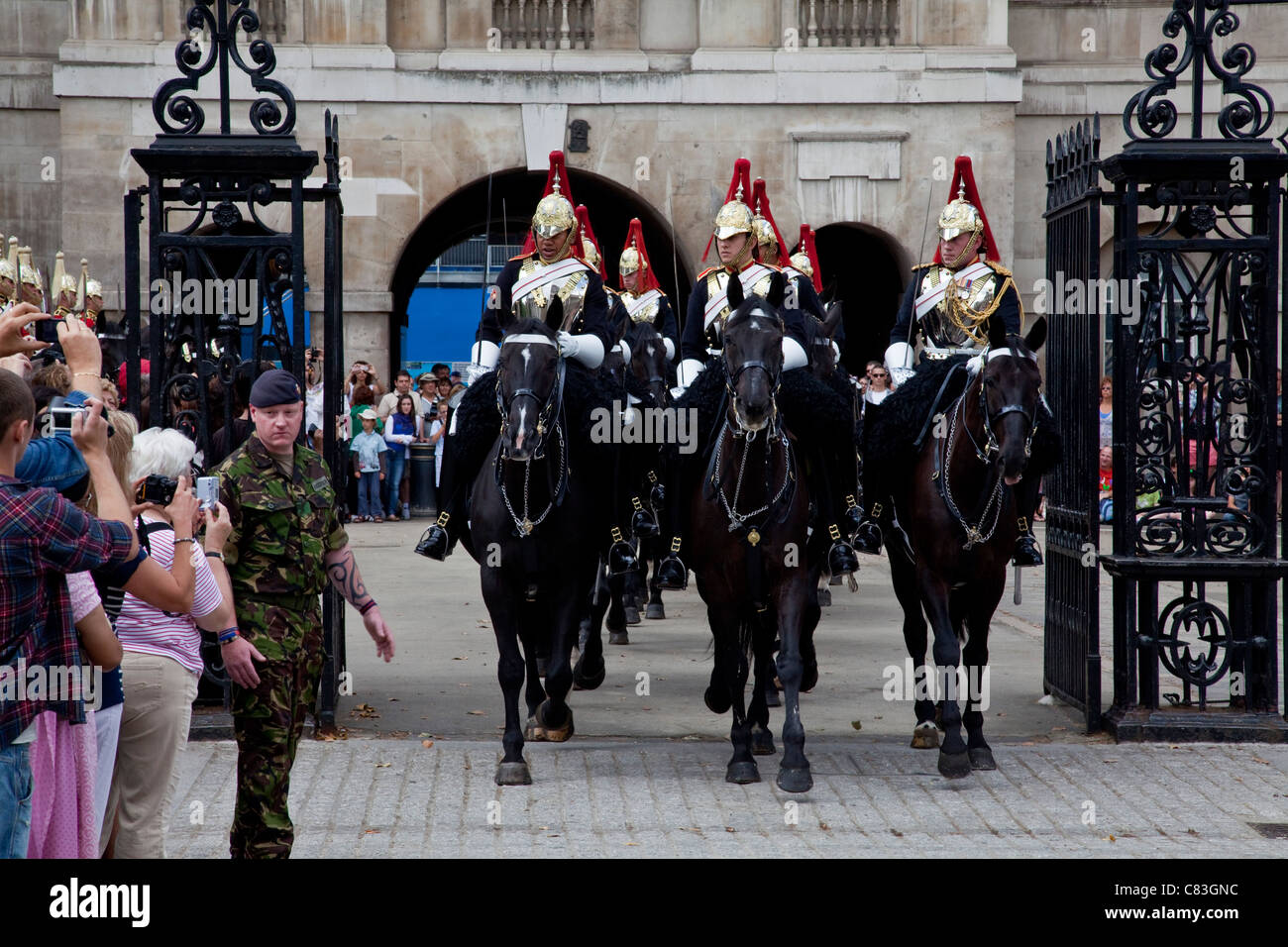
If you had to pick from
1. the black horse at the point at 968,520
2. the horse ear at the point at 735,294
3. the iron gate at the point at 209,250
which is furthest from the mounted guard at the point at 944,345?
the iron gate at the point at 209,250

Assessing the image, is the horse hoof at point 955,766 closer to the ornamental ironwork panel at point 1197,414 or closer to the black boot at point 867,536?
the black boot at point 867,536

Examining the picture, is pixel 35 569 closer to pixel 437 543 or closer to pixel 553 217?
pixel 437 543

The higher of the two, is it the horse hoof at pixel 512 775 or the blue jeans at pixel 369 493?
the blue jeans at pixel 369 493

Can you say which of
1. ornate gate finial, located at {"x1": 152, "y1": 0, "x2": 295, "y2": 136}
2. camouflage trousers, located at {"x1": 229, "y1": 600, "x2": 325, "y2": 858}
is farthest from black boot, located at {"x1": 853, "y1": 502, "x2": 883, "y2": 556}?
ornate gate finial, located at {"x1": 152, "y1": 0, "x2": 295, "y2": 136}

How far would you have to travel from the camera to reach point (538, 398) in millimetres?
7672

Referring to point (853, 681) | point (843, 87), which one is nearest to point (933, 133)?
point (843, 87)

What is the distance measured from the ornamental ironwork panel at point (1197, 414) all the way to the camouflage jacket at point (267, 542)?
4975 millimetres

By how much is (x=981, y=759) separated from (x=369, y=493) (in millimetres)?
15267

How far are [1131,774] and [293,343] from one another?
5076mm

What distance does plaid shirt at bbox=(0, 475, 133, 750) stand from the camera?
404 centimetres

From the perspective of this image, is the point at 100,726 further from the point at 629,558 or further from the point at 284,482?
the point at 629,558

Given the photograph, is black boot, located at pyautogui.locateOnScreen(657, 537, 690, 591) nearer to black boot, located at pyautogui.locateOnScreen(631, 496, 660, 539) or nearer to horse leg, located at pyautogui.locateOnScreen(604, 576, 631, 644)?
black boot, located at pyautogui.locateOnScreen(631, 496, 660, 539)

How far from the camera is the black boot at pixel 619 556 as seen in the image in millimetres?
8273

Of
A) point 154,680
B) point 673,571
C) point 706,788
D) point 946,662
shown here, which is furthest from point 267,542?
point 946,662
